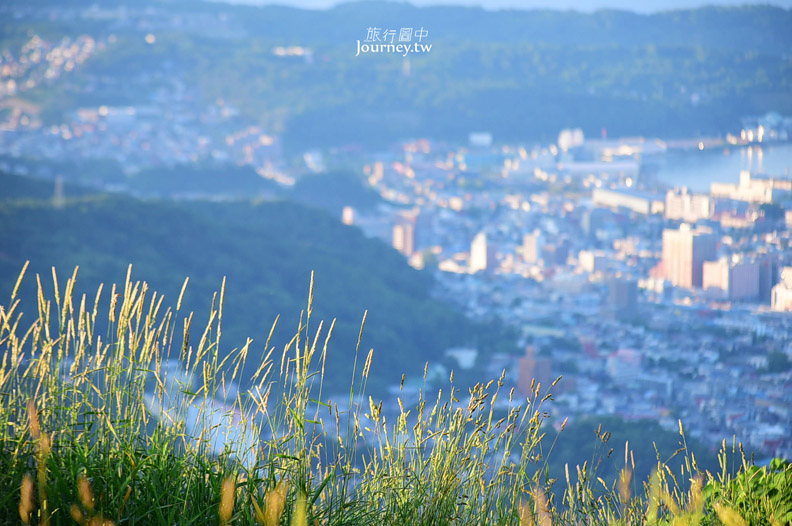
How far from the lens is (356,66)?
3048 cm

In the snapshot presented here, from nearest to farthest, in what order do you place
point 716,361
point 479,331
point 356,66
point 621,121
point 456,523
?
point 456,523
point 716,361
point 479,331
point 621,121
point 356,66

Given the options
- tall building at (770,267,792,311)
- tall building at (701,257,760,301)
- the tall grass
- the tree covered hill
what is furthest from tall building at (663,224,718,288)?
the tall grass

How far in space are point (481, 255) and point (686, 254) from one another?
7.12 meters

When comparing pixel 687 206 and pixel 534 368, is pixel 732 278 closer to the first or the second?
pixel 534 368

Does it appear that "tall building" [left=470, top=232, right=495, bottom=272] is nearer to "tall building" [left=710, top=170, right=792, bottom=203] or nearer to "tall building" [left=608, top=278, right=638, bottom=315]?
"tall building" [left=608, top=278, right=638, bottom=315]

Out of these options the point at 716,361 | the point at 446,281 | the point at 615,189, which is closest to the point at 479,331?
the point at 446,281

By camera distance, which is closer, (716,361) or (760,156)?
(716,361)

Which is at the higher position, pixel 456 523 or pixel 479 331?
pixel 456 523

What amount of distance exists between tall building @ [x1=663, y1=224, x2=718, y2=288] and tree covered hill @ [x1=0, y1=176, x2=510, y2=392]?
323 cm

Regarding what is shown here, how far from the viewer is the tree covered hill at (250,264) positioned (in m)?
13.9

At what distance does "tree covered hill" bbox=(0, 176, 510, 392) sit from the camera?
1394 cm

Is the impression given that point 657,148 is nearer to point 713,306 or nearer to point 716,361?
point 713,306

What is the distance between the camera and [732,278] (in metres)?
11.1

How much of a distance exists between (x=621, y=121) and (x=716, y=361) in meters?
15.0
